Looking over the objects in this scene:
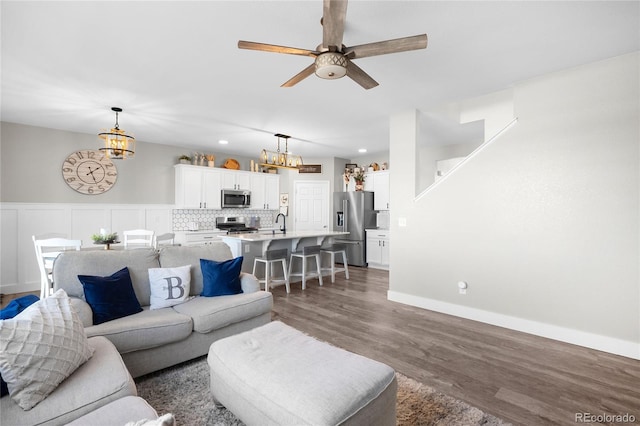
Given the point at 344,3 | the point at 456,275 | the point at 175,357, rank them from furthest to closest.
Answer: the point at 456,275 → the point at 175,357 → the point at 344,3

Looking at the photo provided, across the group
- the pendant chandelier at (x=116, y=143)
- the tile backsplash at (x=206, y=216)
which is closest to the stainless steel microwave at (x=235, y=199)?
the tile backsplash at (x=206, y=216)

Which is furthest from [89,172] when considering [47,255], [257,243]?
[257,243]

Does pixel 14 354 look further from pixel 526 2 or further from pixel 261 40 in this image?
pixel 526 2

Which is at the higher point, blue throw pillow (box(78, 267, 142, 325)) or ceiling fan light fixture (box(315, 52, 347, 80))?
ceiling fan light fixture (box(315, 52, 347, 80))

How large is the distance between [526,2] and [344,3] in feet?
4.25

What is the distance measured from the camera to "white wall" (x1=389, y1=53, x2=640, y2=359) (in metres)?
2.78

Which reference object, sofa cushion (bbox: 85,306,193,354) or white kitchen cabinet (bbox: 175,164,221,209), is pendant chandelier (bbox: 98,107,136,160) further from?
sofa cushion (bbox: 85,306,193,354)

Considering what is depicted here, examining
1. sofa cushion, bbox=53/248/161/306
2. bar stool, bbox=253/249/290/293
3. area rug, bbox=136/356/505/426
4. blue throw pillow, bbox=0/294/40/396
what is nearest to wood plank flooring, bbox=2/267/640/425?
area rug, bbox=136/356/505/426

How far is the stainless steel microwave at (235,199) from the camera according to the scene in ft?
22.4

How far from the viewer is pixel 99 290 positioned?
2.32 metres

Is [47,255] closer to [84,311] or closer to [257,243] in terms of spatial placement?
[84,311]

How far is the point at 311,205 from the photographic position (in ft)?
26.2

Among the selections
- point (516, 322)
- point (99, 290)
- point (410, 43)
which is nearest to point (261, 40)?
point (410, 43)

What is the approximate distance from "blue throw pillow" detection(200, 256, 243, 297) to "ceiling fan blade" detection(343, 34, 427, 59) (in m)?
2.12
